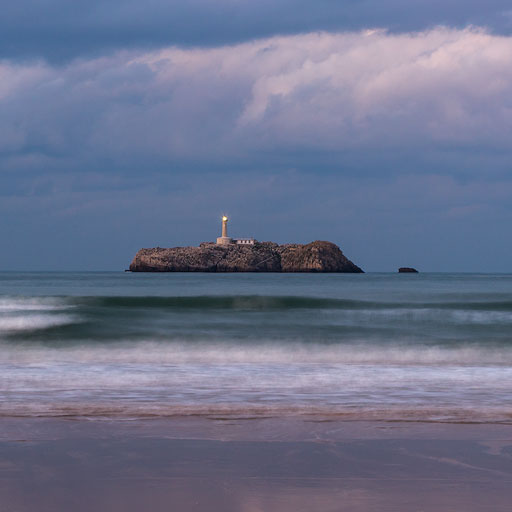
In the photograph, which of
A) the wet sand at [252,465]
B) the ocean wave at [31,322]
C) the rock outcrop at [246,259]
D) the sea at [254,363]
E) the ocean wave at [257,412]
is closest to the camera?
the wet sand at [252,465]

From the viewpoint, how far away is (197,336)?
61.6 feet

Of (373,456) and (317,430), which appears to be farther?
(317,430)

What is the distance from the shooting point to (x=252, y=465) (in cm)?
472

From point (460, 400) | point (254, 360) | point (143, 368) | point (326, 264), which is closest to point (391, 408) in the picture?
point (460, 400)

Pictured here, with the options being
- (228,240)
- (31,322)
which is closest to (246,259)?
(228,240)

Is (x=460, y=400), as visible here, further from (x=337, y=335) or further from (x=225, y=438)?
(x=337, y=335)

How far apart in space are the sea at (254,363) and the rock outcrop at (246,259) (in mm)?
142802

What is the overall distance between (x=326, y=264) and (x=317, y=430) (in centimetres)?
16490

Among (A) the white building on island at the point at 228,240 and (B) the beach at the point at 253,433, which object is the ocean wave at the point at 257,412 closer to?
(B) the beach at the point at 253,433

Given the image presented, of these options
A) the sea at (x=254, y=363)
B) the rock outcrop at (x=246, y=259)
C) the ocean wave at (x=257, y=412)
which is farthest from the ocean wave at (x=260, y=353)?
the rock outcrop at (x=246, y=259)

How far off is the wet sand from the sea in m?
0.59

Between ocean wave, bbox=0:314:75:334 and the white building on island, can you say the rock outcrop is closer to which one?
the white building on island

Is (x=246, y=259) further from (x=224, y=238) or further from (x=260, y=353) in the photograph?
Result: (x=260, y=353)

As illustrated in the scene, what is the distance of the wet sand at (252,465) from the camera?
3943 millimetres
